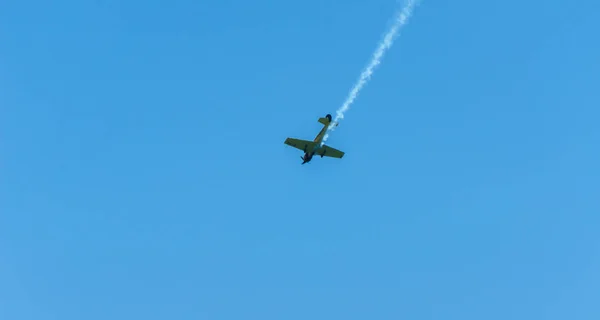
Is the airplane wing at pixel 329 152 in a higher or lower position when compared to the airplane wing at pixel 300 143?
higher

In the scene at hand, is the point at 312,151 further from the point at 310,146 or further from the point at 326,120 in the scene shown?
the point at 326,120

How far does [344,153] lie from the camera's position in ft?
319

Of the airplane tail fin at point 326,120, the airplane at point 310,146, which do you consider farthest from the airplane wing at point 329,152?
the airplane tail fin at point 326,120

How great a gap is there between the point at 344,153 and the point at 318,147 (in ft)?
10.8

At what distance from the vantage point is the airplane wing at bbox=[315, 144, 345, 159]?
314 ft

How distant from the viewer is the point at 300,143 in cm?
9425

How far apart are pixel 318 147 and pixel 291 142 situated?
8.51 ft

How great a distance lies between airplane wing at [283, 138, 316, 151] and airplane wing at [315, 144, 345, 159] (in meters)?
1.27

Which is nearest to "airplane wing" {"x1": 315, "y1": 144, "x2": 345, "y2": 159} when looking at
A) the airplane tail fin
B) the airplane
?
the airplane

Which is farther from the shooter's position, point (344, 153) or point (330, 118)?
point (344, 153)

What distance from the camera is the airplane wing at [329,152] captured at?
9562 centimetres

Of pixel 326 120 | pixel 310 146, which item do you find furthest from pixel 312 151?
pixel 326 120

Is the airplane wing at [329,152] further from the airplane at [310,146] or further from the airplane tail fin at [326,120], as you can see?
the airplane tail fin at [326,120]

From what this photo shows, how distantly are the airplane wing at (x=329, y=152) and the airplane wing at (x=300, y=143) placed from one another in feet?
4.17
